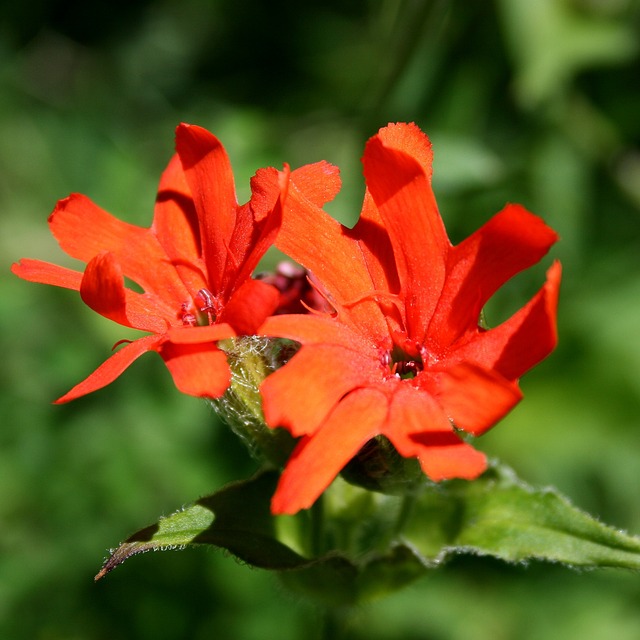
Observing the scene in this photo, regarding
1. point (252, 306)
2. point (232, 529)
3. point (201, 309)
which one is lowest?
point (232, 529)

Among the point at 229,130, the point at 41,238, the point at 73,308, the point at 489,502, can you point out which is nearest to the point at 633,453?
the point at 489,502

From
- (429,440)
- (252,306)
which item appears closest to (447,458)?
(429,440)

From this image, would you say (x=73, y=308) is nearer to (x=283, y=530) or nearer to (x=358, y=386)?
(x=283, y=530)

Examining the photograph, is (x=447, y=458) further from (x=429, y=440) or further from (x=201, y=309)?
(x=201, y=309)

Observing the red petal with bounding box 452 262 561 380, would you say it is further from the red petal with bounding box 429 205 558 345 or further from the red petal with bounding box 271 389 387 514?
the red petal with bounding box 271 389 387 514

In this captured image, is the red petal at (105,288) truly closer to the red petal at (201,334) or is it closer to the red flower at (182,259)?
the red flower at (182,259)

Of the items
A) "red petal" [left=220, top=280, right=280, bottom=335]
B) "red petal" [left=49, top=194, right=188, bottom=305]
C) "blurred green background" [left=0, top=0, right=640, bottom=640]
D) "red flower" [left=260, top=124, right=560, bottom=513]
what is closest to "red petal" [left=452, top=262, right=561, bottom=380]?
"red flower" [left=260, top=124, right=560, bottom=513]

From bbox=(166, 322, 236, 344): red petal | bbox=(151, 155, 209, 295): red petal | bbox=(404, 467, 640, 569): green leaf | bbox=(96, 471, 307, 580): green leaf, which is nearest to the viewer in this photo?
bbox=(166, 322, 236, 344): red petal
